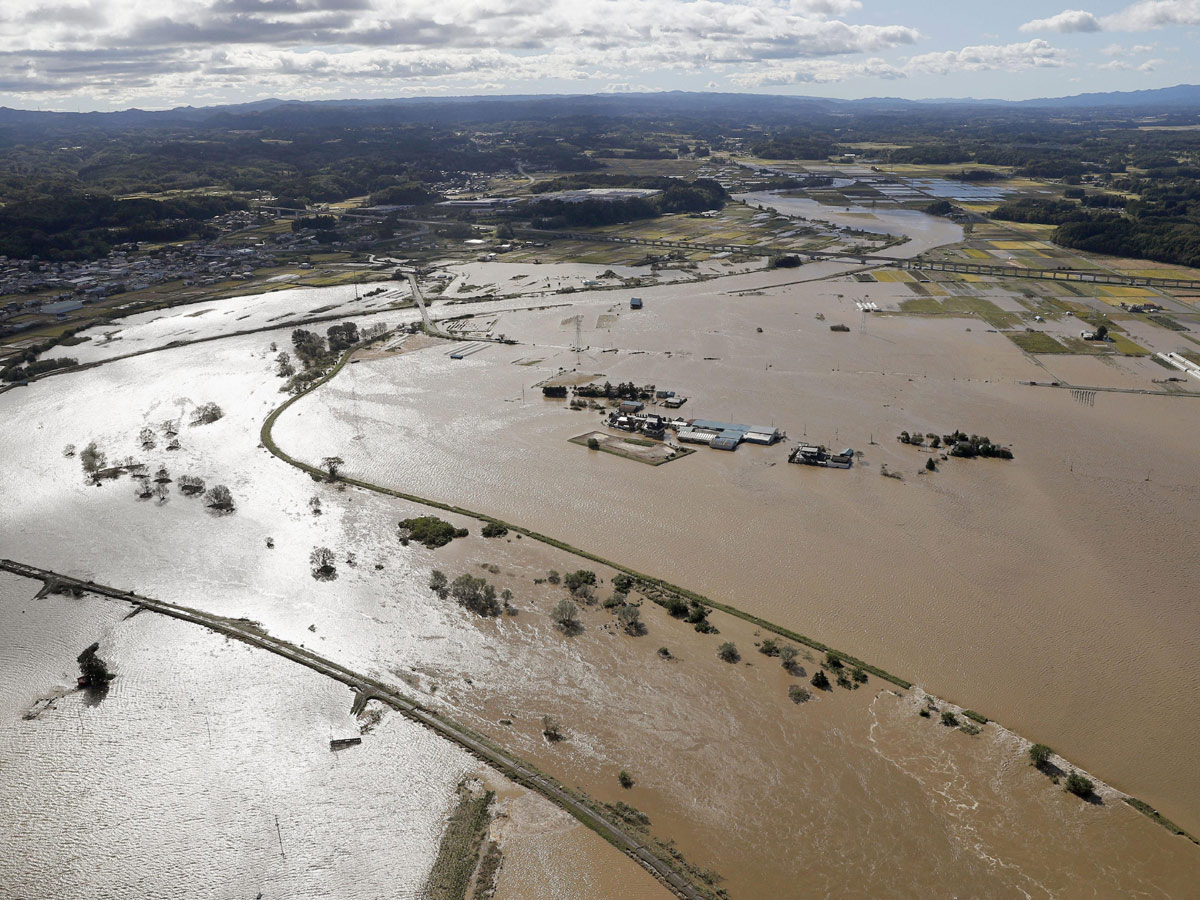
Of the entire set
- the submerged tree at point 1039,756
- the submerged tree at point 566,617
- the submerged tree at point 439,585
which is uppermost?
the submerged tree at point 1039,756

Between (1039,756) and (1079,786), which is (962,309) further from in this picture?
(1079,786)

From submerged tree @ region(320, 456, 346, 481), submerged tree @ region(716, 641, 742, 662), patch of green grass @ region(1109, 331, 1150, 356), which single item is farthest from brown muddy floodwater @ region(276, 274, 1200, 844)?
patch of green grass @ region(1109, 331, 1150, 356)

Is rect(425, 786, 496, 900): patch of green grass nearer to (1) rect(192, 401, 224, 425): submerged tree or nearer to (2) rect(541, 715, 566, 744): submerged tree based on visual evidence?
(2) rect(541, 715, 566, 744): submerged tree

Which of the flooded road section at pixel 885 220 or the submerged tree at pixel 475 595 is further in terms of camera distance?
the flooded road section at pixel 885 220

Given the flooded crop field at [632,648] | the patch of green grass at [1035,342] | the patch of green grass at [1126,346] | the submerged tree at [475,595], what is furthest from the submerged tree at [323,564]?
the patch of green grass at [1126,346]

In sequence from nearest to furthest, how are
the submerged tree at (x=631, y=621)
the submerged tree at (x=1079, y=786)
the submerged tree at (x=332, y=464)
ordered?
the submerged tree at (x=1079, y=786) → the submerged tree at (x=631, y=621) → the submerged tree at (x=332, y=464)

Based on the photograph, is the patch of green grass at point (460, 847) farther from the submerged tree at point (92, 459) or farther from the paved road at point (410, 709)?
the submerged tree at point (92, 459)

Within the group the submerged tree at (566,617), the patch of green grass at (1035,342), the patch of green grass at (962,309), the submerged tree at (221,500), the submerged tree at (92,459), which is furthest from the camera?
the patch of green grass at (962,309)
